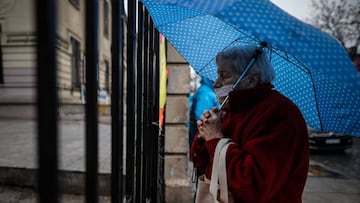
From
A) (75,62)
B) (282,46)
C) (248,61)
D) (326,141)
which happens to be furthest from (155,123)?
(75,62)

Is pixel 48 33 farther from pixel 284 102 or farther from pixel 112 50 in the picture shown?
pixel 284 102

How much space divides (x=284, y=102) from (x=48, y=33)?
3.62ft

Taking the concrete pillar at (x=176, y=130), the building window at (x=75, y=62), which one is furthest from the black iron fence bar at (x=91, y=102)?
the building window at (x=75, y=62)

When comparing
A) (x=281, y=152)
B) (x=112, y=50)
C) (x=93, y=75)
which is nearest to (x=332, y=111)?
(x=281, y=152)

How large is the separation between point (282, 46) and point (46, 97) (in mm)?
982

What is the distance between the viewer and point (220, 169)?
1410 millimetres

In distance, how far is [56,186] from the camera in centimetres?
73

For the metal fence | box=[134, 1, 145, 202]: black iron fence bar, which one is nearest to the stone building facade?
the metal fence

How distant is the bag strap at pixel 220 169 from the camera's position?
4.59 feet

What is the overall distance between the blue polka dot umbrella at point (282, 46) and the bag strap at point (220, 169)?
1.76 feet

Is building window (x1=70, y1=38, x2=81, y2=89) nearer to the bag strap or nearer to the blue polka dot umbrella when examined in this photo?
the blue polka dot umbrella

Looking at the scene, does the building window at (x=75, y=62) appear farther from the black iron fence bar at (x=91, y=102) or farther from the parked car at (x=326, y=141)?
the black iron fence bar at (x=91, y=102)

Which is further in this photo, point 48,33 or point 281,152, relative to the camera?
point 281,152

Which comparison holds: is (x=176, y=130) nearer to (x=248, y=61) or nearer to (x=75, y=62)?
(x=248, y=61)
